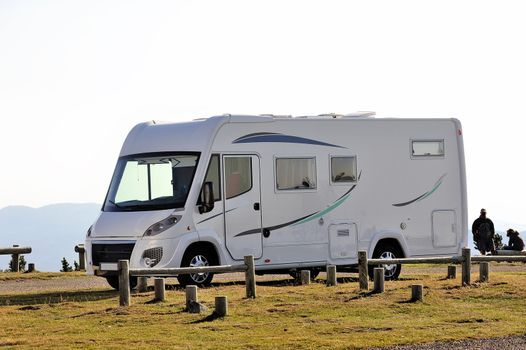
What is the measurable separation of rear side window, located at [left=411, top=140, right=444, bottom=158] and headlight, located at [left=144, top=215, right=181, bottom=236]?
19.6ft

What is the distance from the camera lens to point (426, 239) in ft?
84.8

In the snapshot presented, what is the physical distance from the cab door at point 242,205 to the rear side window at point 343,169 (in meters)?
1.89

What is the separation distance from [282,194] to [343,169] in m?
1.65

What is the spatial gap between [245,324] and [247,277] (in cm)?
325

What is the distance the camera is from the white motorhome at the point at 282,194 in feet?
76.0

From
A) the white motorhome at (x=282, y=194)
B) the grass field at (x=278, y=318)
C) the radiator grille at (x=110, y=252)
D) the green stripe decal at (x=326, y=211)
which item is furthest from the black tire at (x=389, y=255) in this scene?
the radiator grille at (x=110, y=252)

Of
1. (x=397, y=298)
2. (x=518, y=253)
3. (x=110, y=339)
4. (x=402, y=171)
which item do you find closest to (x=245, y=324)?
(x=110, y=339)

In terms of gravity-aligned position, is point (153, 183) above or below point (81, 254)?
above

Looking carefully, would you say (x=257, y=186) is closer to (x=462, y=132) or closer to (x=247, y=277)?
(x=247, y=277)

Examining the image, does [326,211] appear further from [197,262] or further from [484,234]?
[484,234]

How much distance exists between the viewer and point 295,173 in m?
24.5

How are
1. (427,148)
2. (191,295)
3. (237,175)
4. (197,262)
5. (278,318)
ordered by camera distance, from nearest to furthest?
(278,318)
(191,295)
(197,262)
(237,175)
(427,148)

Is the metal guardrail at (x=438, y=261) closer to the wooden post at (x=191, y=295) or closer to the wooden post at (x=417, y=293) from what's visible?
the wooden post at (x=417, y=293)

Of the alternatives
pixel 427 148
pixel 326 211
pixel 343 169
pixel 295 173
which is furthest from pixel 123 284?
pixel 427 148
